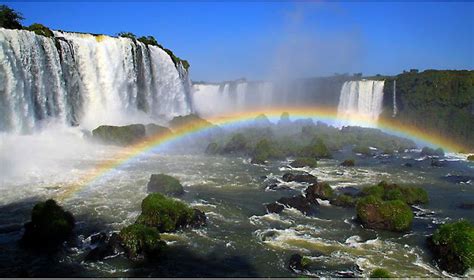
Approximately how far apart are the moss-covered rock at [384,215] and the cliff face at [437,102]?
90.6ft

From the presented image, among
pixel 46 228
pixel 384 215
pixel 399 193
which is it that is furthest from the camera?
pixel 399 193

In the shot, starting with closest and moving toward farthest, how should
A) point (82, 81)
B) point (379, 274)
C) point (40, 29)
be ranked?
point (379, 274)
point (40, 29)
point (82, 81)

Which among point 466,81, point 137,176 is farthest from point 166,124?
point 466,81

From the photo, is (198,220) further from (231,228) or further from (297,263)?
(297,263)

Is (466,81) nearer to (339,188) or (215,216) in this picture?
(339,188)

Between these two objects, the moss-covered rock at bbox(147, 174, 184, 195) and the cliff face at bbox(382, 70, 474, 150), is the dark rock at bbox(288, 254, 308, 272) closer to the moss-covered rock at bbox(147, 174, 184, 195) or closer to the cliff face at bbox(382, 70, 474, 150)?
the moss-covered rock at bbox(147, 174, 184, 195)

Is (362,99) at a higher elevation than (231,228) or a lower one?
higher

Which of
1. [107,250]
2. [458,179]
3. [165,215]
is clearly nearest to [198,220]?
[165,215]

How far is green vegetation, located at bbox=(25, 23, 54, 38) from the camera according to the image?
27002 millimetres

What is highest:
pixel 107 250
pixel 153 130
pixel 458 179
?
pixel 153 130

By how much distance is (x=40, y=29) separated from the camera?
2811 cm

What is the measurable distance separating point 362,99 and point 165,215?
38.2 m

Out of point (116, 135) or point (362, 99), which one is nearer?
point (116, 135)

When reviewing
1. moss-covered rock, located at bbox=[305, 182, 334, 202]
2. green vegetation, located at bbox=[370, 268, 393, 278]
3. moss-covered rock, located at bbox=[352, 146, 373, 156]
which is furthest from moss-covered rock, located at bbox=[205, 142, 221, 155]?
green vegetation, located at bbox=[370, 268, 393, 278]
